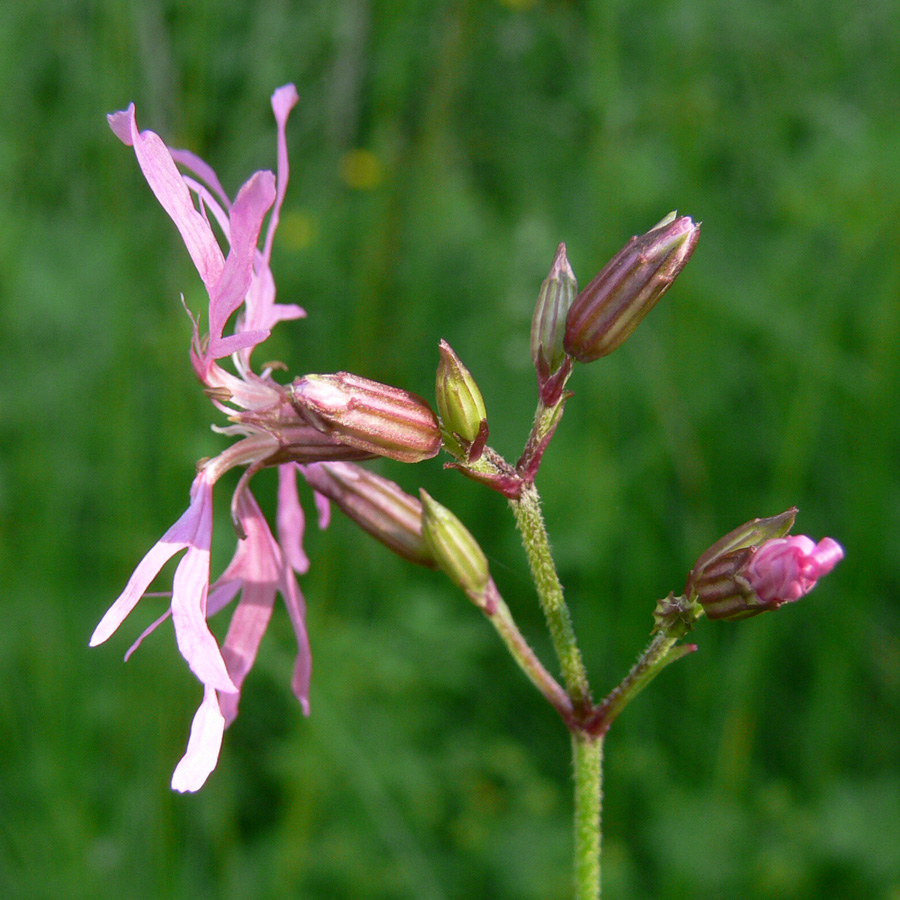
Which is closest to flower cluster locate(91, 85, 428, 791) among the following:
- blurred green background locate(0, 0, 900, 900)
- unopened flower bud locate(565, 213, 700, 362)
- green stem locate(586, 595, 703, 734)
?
unopened flower bud locate(565, 213, 700, 362)

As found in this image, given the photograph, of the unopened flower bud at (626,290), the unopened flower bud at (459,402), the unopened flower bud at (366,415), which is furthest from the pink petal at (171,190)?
the unopened flower bud at (626,290)

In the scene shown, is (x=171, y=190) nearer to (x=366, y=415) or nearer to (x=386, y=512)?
(x=366, y=415)

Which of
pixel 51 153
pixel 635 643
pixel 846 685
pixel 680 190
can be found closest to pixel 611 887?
pixel 635 643

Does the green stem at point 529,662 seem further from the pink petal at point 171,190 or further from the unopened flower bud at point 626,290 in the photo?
the pink petal at point 171,190

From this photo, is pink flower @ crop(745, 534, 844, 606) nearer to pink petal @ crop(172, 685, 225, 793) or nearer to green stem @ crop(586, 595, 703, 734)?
green stem @ crop(586, 595, 703, 734)

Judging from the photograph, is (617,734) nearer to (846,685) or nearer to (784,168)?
(846,685)

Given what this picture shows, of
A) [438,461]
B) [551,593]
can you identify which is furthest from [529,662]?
[438,461]

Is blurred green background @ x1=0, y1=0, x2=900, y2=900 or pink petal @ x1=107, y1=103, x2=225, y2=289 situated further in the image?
blurred green background @ x1=0, y1=0, x2=900, y2=900
